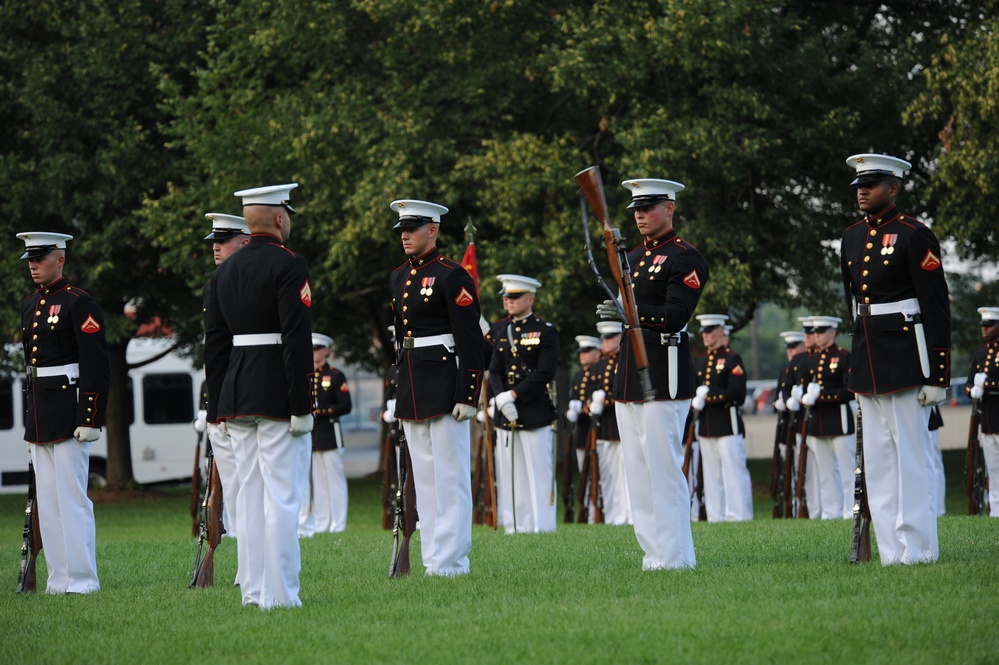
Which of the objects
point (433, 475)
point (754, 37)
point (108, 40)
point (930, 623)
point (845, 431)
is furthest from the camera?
point (108, 40)

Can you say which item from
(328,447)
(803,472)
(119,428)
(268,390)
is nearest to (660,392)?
(268,390)

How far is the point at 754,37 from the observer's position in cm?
1952

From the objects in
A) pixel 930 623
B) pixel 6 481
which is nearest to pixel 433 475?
pixel 930 623

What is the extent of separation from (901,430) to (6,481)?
2587 centimetres

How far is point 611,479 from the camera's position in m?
17.9

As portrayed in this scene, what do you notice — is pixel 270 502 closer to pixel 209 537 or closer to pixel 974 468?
pixel 209 537

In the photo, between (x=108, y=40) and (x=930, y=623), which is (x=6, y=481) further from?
(x=930, y=623)

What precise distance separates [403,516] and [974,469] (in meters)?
9.18

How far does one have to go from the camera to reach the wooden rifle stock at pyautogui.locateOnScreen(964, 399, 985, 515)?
1566 centimetres

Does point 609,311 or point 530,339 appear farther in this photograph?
point 530,339

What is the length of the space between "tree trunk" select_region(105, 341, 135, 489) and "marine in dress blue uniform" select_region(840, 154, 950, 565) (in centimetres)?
2006

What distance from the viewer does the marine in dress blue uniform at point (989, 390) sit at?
15.7m

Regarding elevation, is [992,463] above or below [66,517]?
below

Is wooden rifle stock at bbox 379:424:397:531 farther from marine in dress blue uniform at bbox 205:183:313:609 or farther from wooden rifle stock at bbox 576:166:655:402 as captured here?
marine in dress blue uniform at bbox 205:183:313:609
